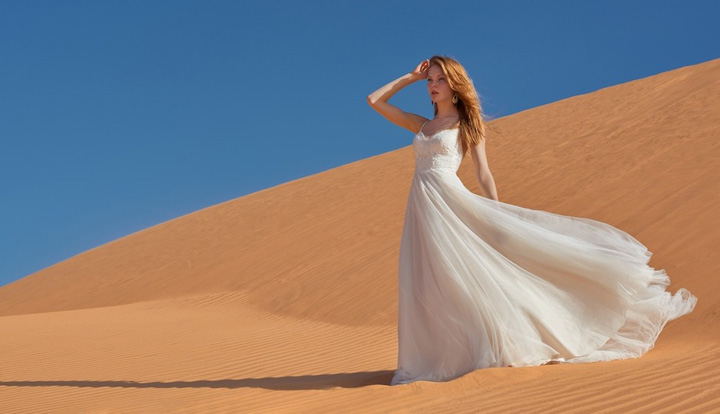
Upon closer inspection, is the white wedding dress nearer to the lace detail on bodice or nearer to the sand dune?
the lace detail on bodice

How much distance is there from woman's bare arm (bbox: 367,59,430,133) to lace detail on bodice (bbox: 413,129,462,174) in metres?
0.30

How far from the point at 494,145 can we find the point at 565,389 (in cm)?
1829

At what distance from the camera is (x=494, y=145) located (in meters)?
22.3

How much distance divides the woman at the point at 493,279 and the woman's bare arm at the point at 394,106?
18 cm

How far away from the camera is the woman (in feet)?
17.6

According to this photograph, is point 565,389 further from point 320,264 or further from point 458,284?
point 320,264

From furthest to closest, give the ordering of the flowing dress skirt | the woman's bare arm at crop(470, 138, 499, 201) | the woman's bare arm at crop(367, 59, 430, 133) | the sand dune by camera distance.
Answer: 1. the woman's bare arm at crop(367, 59, 430, 133)
2. the woman's bare arm at crop(470, 138, 499, 201)
3. the flowing dress skirt
4. the sand dune

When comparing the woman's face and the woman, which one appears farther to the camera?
the woman's face

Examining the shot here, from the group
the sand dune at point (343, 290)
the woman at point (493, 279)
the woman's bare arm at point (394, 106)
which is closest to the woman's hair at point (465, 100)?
the woman at point (493, 279)

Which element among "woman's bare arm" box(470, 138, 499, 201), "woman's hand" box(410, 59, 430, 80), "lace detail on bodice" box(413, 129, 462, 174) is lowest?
"woman's bare arm" box(470, 138, 499, 201)

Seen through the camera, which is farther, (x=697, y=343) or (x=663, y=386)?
(x=697, y=343)

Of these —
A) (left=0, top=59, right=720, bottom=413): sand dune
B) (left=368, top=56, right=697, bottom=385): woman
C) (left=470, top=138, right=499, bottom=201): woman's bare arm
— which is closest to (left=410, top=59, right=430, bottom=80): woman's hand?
(left=368, top=56, right=697, bottom=385): woman

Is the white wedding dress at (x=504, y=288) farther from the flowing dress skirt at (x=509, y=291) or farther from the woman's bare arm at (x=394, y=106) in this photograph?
the woman's bare arm at (x=394, y=106)

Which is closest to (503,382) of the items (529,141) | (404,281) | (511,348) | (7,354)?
(511,348)
